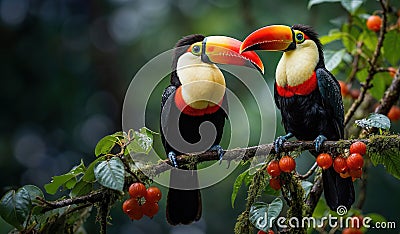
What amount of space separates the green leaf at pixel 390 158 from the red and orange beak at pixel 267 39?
0.58 metres

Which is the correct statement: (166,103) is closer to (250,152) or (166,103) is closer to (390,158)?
(250,152)

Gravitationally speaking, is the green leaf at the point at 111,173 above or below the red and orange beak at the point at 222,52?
below

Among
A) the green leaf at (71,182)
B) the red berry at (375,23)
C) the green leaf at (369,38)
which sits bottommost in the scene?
the green leaf at (71,182)

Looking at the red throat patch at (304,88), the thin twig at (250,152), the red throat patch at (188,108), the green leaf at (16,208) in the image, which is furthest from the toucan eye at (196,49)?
the green leaf at (16,208)

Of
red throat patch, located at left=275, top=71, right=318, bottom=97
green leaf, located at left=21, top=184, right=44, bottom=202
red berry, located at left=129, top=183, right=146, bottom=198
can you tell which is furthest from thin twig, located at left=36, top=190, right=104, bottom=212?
red throat patch, located at left=275, top=71, right=318, bottom=97

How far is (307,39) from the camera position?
2336 mm

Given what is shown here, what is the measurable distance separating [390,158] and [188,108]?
93 cm

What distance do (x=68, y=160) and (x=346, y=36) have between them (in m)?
4.35

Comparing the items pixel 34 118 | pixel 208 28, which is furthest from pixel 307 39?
pixel 34 118

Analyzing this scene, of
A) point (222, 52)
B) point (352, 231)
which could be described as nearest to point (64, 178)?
point (222, 52)

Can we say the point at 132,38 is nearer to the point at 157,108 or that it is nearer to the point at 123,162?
the point at 157,108

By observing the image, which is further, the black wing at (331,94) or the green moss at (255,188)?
the black wing at (331,94)

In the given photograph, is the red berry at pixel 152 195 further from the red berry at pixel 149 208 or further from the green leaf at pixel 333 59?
the green leaf at pixel 333 59

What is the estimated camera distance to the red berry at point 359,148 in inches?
75.3
